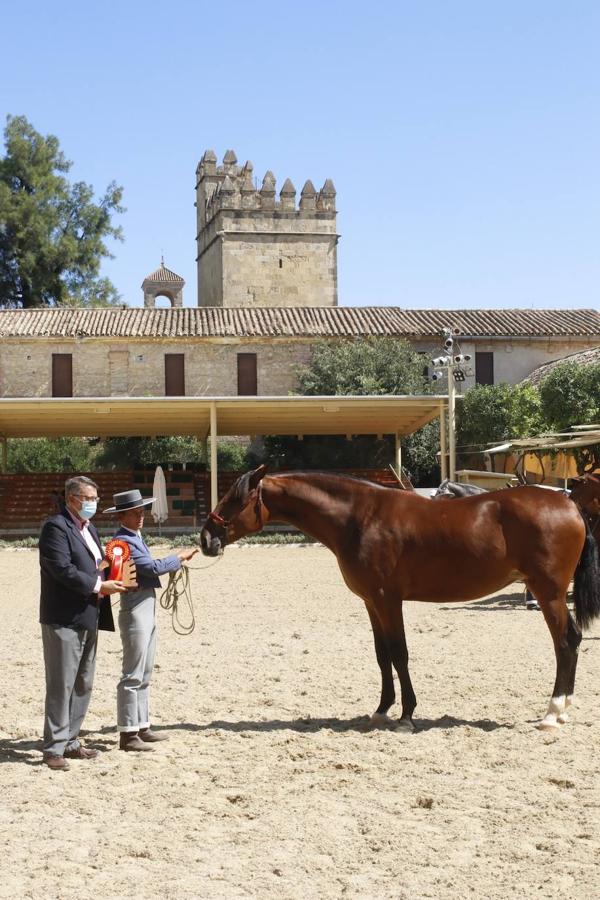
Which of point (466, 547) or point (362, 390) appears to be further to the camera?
point (362, 390)

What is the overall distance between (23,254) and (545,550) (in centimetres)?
4644

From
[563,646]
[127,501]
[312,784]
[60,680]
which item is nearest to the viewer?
[312,784]

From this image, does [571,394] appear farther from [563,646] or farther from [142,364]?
[563,646]

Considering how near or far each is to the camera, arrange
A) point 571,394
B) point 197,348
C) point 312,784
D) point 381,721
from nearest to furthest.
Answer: point 312,784
point 381,721
point 571,394
point 197,348

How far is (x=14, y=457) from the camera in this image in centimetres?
3697

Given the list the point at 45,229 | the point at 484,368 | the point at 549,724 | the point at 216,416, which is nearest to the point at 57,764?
the point at 549,724

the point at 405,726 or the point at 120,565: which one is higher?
the point at 120,565

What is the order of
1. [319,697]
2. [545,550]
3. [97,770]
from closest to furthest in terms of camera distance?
[97,770]
[545,550]
[319,697]

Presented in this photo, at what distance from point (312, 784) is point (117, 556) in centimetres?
176

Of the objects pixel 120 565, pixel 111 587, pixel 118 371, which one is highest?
pixel 118 371

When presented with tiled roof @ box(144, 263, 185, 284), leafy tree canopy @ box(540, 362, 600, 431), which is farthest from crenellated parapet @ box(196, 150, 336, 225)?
leafy tree canopy @ box(540, 362, 600, 431)

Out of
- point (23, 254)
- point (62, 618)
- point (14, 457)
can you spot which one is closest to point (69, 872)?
point (62, 618)

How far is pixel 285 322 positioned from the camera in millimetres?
40281

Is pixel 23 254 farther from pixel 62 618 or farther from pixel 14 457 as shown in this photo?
pixel 62 618
